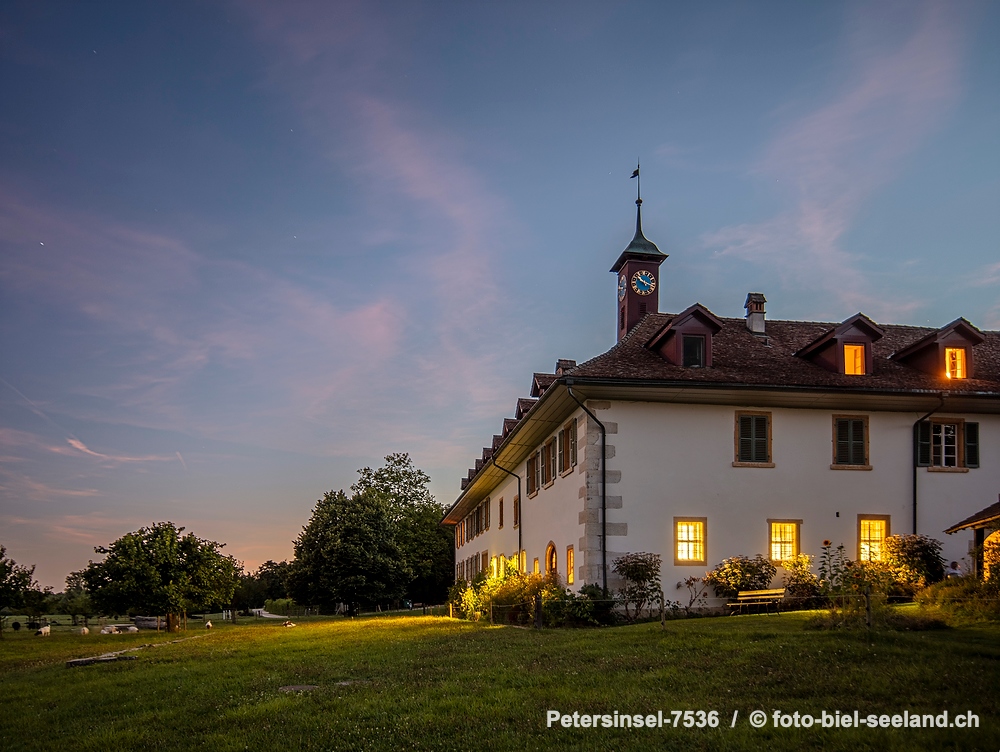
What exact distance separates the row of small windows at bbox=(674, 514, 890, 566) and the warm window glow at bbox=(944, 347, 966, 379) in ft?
14.7

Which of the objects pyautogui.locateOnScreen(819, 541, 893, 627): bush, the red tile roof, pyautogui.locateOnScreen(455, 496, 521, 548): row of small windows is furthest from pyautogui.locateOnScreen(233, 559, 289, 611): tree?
pyautogui.locateOnScreen(819, 541, 893, 627): bush

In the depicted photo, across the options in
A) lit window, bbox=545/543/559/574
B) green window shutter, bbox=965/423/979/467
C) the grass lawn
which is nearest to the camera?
the grass lawn

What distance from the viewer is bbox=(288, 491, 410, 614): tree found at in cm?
5716

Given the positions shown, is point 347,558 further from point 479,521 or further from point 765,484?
point 765,484

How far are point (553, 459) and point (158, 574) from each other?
59.3ft

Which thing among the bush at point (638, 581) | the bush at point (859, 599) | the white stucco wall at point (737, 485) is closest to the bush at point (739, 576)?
the white stucco wall at point (737, 485)

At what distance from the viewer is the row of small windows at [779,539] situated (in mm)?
22719

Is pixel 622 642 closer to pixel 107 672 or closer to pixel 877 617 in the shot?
pixel 877 617

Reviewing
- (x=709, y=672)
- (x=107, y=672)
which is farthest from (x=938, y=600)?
(x=107, y=672)

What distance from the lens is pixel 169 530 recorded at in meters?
37.5

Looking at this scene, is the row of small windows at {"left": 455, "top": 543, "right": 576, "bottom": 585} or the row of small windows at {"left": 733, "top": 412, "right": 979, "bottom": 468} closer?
the row of small windows at {"left": 733, "top": 412, "right": 979, "bottom": 468}

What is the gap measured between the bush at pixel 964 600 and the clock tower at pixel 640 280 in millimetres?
16861

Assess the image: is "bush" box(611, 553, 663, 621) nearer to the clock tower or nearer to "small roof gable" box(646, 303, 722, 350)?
"small roof gable" box(646, 303, 722, 350)

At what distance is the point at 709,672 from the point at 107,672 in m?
10.6
